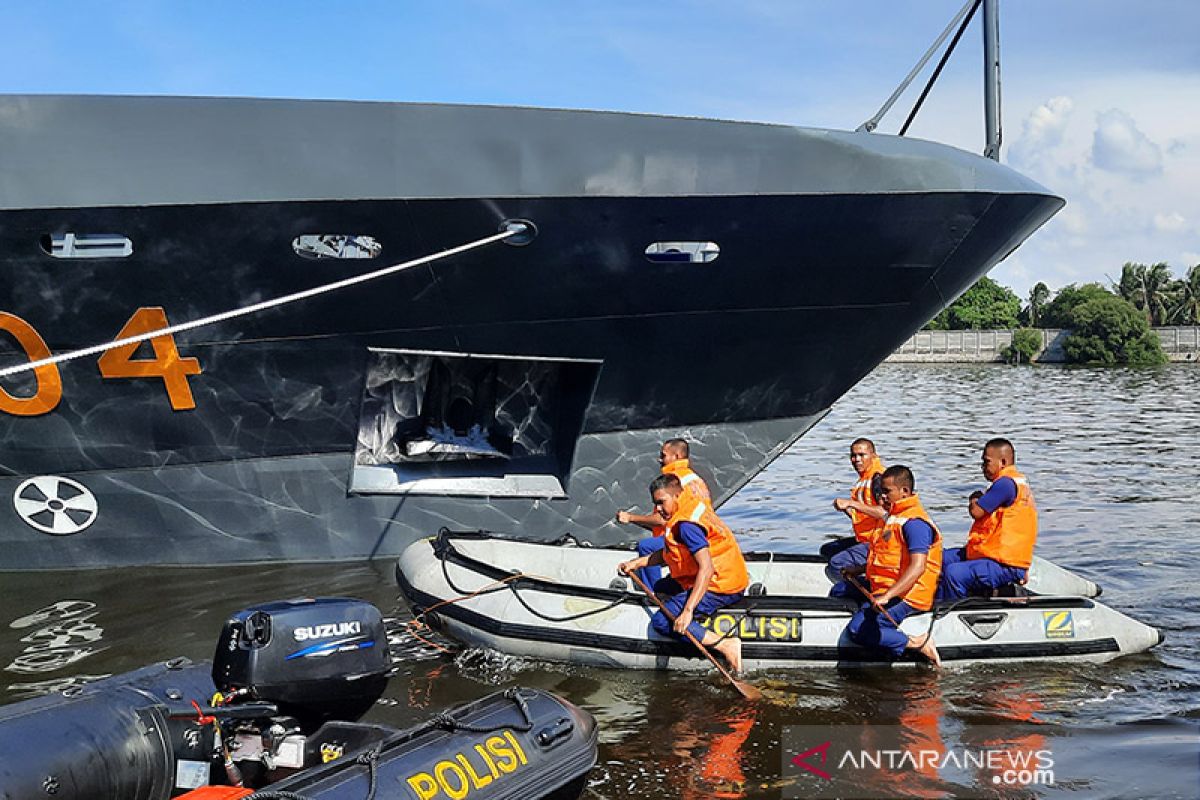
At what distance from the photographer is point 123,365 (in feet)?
26.7

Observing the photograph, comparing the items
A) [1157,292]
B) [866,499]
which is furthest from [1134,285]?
[866,499]

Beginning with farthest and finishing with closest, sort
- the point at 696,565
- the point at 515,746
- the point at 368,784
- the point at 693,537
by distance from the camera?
the point at 696,565 → the point at 693,537 → the point at 515,746 → the point at 368,784

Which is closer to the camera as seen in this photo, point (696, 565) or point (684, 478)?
point (696, 565)

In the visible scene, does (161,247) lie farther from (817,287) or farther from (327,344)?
(817,287)

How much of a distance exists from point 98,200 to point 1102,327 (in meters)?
58.1

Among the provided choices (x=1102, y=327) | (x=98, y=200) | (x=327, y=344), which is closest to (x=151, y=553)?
(x=327, y=344)

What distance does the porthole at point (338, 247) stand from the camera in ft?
26.1

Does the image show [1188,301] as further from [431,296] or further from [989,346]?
[431,296]

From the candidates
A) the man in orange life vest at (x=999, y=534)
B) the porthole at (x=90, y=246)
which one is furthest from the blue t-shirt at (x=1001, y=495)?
the porthole at (x=90, y=246)

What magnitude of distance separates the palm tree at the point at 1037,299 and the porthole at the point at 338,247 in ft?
241

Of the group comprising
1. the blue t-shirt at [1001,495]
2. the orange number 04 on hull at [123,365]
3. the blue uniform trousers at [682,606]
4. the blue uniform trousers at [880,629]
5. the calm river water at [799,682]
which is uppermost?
the orange number 04 on hull at [123,365]

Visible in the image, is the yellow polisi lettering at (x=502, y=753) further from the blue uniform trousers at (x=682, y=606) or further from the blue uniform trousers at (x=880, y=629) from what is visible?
the blue uniform trousers at (x=880, y=629)

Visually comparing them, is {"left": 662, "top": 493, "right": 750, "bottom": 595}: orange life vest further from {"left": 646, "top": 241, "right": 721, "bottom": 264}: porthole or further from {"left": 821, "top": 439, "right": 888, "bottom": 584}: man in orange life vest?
{"left": 646, "top": 241, "right": 721, "bottom": 264}: porthole

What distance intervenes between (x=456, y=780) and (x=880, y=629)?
3687mm
